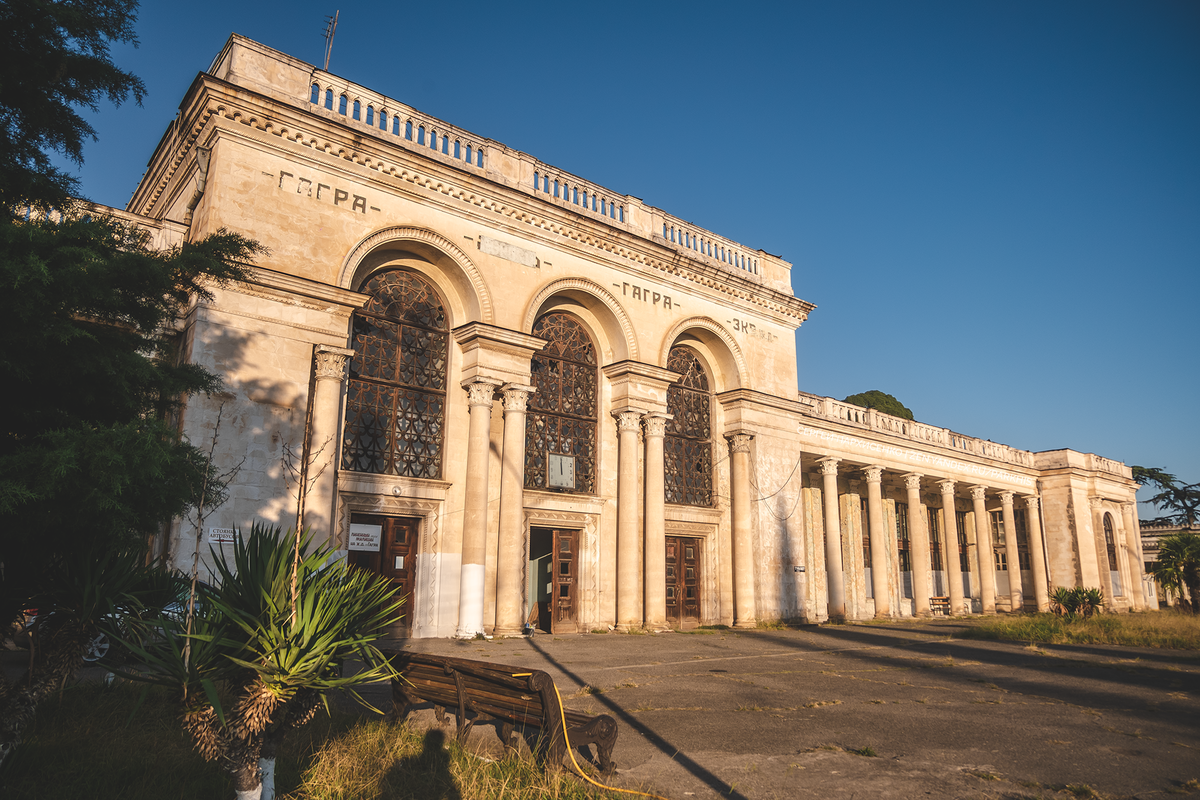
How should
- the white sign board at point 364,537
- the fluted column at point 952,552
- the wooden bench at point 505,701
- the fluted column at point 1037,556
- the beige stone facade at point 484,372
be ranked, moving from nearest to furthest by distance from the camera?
the wooden bench at point 505,701
the beige stone facade at point 484,372
the white sign board at point 364,537
the fluted column at point 952,552
the fluted column at point 1037,556

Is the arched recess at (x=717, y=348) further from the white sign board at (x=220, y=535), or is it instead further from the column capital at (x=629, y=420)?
the white sign board at (x=220, y=535)

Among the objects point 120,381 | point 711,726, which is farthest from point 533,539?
point 120,381

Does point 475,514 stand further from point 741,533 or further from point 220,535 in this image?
point 741,533

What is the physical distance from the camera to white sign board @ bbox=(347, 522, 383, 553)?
14991 millimetres

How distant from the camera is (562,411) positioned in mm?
18922

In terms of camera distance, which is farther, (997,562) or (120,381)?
(997,562)

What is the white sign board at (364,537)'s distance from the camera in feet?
49.2

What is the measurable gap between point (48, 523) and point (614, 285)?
51.8ft

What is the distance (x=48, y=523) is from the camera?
5.06 metres

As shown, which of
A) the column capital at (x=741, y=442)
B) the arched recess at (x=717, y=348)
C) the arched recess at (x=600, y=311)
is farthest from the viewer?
the column capital at (x=741, y=442)

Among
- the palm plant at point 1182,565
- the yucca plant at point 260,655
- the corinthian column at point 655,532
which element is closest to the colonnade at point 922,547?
the palm plant at point 1182,565

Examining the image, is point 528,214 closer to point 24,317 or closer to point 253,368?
point 253,368

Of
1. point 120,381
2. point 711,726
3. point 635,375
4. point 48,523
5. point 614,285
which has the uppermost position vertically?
point 614,285

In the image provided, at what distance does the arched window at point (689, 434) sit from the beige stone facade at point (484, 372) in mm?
74
